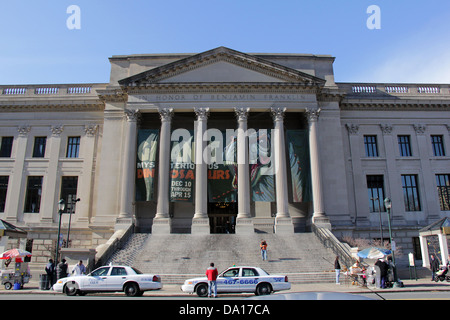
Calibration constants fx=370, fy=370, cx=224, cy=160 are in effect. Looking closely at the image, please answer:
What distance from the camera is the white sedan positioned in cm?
1630

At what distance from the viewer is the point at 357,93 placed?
38844mm

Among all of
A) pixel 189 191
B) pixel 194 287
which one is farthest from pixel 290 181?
pixel 194 287

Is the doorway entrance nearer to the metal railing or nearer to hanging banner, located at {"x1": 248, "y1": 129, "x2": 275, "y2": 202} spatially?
hanging banner, located at {"x1": 248, "y1": 129, "x2": 275, "y2": 202}

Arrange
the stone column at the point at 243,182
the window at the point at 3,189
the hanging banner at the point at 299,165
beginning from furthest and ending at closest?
Answer: the window at the point at 3,189, the hanging banner at the point at 299,165, the stone column at the point at 243,182

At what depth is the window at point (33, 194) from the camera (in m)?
35.9

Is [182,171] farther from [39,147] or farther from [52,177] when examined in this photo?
[39,147]

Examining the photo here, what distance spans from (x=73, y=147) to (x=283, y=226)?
22.3 m

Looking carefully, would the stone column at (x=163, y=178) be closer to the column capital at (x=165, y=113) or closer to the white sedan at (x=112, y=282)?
the column capital at (x=165, y=113)

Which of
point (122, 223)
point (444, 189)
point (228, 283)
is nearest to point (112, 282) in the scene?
point (228, 283)

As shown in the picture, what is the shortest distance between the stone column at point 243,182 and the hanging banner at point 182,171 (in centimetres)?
419

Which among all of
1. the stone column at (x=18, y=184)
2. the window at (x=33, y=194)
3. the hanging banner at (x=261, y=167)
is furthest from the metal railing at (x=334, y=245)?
the stone column at (x=18, y=184)

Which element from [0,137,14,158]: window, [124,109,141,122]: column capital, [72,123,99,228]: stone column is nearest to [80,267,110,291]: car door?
[72,123,99,228]: stone column

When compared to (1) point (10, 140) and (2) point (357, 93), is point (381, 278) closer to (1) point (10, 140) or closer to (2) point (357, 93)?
(2) point (357, 93)

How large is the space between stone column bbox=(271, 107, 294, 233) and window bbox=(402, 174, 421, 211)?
513 inches
